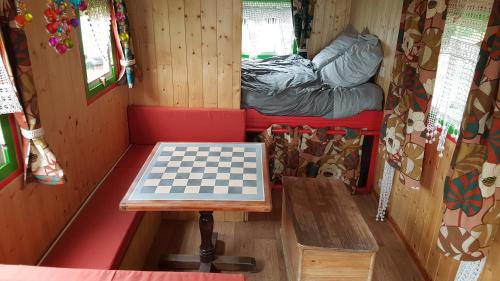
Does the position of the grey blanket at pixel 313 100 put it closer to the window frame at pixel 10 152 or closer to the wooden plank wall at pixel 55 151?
the wooden plank wall at pixel 55 151

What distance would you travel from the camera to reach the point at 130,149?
2928 mm

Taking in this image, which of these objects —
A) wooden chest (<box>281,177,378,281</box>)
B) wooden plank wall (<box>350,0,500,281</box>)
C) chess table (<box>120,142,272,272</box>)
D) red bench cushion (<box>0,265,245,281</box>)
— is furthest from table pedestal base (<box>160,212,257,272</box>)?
wooden plank wall (<box>350,0,500,281</box>)

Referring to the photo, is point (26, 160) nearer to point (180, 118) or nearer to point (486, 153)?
point (180, 118)

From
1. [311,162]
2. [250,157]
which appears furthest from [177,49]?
[311,162]

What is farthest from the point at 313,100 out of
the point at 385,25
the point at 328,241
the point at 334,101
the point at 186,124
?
the point at 328,241

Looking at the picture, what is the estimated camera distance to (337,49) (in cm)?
392

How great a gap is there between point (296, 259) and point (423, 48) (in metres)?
1.41

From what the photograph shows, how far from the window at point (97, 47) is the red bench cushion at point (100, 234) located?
0.65 metres

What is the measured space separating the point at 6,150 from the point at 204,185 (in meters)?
0.89

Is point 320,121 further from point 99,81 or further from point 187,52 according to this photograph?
point 99,81

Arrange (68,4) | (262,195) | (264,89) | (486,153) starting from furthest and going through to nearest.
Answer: (264,89)
(68,4)
(262,195)
(486,153)

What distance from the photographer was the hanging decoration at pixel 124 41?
2562 millimetres

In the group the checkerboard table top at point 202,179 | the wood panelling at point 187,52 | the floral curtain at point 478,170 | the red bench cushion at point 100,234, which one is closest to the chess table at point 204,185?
the checkerboard table top at point 202,179

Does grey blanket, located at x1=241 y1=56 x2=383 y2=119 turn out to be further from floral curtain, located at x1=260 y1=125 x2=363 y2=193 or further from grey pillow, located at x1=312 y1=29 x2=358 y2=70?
grey pillow, located at x1=312 y1=29 x2=358 y2=70
